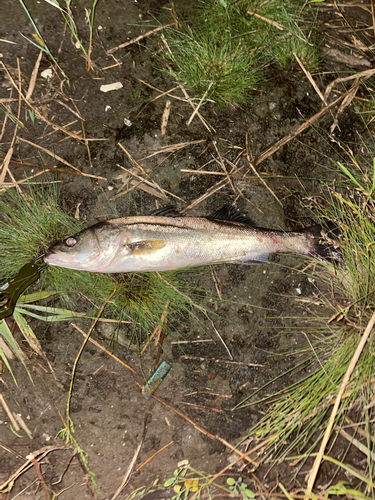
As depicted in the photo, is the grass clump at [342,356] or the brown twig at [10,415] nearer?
the grass clump at [342,356]

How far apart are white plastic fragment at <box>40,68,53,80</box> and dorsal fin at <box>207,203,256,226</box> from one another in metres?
2.45

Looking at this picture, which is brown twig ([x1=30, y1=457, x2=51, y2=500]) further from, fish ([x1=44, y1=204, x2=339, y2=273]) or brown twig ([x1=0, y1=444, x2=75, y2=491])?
fish ([x1=44, y1=204, x2=339, y2=273])

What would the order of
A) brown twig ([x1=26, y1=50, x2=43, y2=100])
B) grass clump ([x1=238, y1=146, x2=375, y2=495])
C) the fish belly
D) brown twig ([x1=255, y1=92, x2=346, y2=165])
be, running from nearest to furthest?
1. grass clump ([x1=238, y1=146, x2=375, y2=495])
2. the fish belly
3. brown twig ([x1=26, y1=50, x2=43, y2=100])
4. brown twig ([x1=255, y1=92, x2=346, y2=165])

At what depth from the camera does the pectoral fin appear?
3.41 m

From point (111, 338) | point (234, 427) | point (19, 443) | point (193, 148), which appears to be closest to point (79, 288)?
point (111, 338)

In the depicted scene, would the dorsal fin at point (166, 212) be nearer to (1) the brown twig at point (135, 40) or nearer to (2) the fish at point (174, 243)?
(2) the fish at point (174, 243)

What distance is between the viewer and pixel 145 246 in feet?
11.2

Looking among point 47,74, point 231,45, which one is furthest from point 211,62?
point 47,74

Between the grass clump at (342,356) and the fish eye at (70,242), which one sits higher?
the fish eye at (70,242)

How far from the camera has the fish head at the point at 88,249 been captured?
3.34m

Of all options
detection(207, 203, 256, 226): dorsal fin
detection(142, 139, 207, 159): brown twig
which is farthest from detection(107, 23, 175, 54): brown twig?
detection(207, 203, 256, 226): dorsal fin

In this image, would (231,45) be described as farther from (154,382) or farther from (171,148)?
(154,382)

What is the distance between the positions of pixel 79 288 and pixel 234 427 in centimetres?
234

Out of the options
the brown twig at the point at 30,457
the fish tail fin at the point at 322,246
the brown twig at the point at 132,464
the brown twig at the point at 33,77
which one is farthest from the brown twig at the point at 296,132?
the brown twig at the point at 30,457
